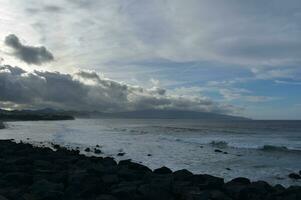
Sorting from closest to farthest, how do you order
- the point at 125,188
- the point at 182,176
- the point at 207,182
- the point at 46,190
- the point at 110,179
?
the point at 46,190 → the point at 125,188 → the point at 110,179 → the point at 207,182 → the point at 182,176

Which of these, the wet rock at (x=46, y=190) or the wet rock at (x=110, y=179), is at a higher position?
the wet rock at (x=110, y=179)

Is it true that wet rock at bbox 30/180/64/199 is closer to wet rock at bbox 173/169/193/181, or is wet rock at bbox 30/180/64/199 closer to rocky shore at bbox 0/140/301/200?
rocky shore at bbox 0/140/301/200

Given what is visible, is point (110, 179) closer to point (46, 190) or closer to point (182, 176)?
point (46, 190)

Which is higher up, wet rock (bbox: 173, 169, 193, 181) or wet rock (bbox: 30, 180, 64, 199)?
wet rock (bbox: 173, 169, 193, 181)

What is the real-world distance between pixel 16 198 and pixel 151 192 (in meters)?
4.16

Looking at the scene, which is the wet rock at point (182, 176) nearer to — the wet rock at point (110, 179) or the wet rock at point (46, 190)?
the wet rock at point (110, 179)

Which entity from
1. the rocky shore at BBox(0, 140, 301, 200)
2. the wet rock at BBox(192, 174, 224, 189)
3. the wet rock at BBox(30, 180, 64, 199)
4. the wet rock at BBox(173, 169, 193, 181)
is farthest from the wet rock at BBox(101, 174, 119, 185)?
the wet rock at BBox(192, 174, 224, 189)

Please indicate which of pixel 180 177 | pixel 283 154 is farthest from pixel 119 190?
pixel 283 154

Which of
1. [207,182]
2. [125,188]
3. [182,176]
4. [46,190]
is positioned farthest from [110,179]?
[207,182]

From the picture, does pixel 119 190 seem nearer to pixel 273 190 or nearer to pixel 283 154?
pixel 273 190

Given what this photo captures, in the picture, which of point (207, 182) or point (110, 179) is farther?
point (207, 182)

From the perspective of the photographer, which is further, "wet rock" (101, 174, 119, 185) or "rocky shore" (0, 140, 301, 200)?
"wet rock" (101, 174, 119, 185)

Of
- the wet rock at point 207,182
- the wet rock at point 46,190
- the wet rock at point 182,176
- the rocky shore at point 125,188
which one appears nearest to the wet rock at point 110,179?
the rocky shore at point 125,188

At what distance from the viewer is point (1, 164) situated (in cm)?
2017
